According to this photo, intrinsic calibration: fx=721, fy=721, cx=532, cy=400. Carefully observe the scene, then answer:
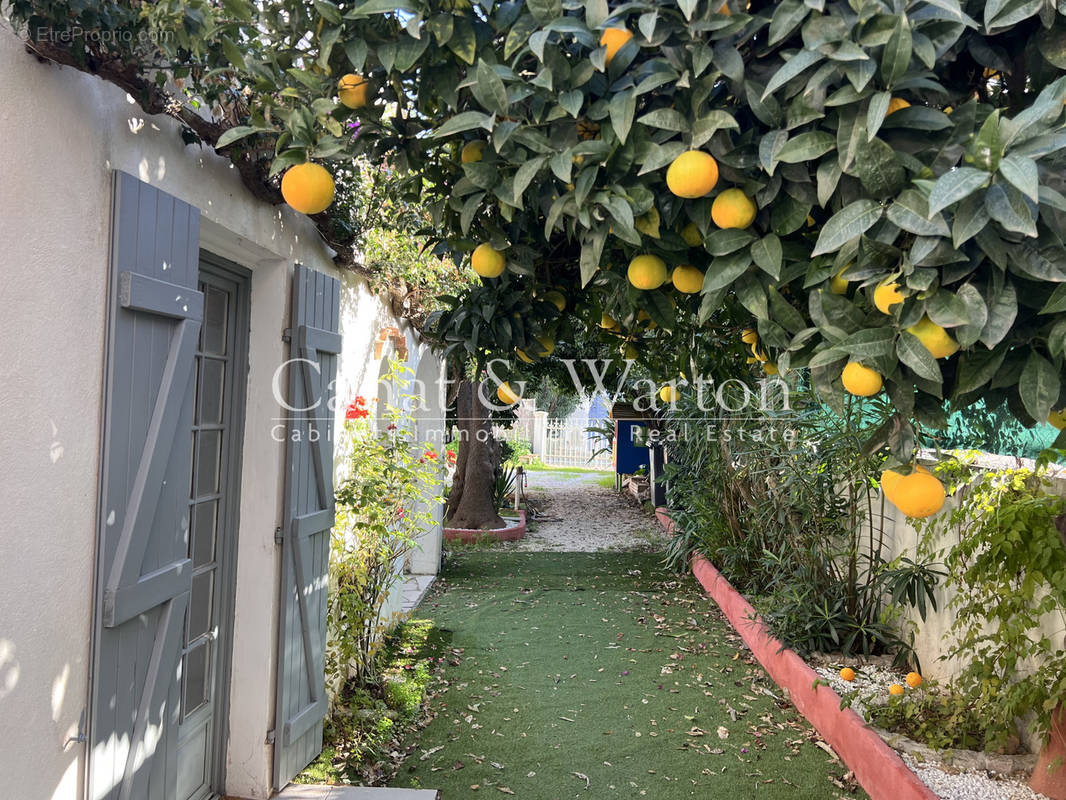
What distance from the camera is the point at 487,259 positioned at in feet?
5.21

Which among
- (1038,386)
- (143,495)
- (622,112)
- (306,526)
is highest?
(622,112)

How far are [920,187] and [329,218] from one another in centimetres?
292

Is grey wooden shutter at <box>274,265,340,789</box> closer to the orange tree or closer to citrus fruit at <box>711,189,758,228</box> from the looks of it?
the orange tree

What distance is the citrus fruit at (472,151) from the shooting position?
4.60 feet

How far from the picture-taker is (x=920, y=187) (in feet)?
3.24

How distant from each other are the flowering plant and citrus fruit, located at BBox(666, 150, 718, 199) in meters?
3.12

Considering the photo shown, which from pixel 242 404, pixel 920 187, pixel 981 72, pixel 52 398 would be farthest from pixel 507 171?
pixel 242 404

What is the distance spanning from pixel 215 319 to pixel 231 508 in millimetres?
819

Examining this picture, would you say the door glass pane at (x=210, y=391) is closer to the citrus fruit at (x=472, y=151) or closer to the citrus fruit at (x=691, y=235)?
the citrus fruit at (x=472, y=151)

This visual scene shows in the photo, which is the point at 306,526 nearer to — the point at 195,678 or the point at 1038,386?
the point at 195,678

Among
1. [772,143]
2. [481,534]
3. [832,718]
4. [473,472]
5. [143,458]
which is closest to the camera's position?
[772,143]

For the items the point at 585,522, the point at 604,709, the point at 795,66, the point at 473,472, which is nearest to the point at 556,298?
the point at 795,66

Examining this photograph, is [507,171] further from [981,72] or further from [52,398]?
[52,398]

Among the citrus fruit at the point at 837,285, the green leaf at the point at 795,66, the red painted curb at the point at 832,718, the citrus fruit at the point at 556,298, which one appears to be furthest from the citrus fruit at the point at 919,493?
the red painted curb at the point at 832,718
